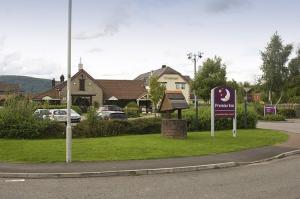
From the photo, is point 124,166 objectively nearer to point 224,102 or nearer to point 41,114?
point 41,114

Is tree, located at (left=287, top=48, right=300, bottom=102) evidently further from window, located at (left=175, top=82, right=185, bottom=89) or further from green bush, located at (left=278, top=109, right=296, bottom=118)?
window, located at (left=175, top=82, right=185, bottom=89)

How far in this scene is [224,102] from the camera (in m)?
25.5

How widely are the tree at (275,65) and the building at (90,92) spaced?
1959cm

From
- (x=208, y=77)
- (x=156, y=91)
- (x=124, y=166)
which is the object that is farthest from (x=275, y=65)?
(x=124, y=166)

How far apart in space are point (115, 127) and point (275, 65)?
50131 millimetres

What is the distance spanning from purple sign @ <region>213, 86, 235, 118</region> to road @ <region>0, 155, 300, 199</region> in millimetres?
11054

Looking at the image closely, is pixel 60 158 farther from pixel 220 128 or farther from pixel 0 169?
pixel 220 128

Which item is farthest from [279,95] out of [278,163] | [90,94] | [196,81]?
[278,163]

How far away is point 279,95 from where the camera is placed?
74688 mm

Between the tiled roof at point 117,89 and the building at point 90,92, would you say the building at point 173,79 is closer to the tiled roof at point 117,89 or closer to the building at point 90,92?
the tiled roof at point 117,89

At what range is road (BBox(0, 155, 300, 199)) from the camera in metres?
10.5

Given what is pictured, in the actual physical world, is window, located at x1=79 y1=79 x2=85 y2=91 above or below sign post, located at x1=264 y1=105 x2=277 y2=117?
above

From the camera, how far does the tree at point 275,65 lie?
7131cm

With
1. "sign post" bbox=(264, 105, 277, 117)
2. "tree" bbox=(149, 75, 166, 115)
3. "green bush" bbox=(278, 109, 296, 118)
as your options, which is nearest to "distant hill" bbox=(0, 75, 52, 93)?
"tree" bbox=(149, 75, 166, 115)
